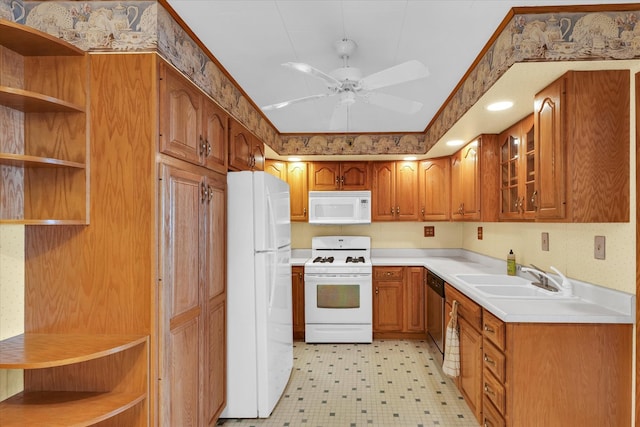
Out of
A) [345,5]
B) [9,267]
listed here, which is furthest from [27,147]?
[345,5]

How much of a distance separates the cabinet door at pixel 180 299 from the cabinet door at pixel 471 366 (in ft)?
5.57

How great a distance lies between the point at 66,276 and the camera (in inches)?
65.8

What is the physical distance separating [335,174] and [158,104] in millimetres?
2993

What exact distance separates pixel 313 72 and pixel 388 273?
2869 millimetres

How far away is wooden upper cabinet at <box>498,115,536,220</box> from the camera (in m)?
2.55

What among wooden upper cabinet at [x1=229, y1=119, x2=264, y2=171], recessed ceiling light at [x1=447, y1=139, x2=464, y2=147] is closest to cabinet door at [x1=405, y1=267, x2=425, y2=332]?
recessed ceiling light at [x1=447, y1=139, x2=464, y2=147]

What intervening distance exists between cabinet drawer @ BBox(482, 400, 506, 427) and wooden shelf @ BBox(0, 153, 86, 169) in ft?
8.00

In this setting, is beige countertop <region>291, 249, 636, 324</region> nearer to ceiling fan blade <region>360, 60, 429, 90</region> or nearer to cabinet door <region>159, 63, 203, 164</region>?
ceiling fan blade <region>360, 60, 429, 90</region>

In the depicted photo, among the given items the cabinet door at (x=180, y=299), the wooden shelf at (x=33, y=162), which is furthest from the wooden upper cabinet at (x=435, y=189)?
the wooden shelf at (x=33, y=162)

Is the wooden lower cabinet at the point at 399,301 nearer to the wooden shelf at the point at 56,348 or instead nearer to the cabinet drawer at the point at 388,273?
the cabinet drawer at the point at 388,273

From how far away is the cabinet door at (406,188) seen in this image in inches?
178

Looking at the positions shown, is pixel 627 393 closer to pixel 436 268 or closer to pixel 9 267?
pixel 436 268

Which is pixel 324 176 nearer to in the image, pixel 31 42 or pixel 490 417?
pixel 490 417

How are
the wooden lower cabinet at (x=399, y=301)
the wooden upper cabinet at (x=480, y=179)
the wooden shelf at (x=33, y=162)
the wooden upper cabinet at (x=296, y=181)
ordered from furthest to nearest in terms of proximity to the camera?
1. the wooden upper cabinet at (x=296, y=181)
2. the wooden lower cabinet at (x=399, y=301)
3. the wooden upper cabinet at (x=480, y=179)
4. the wooden shelf at (x=33, y=162)
